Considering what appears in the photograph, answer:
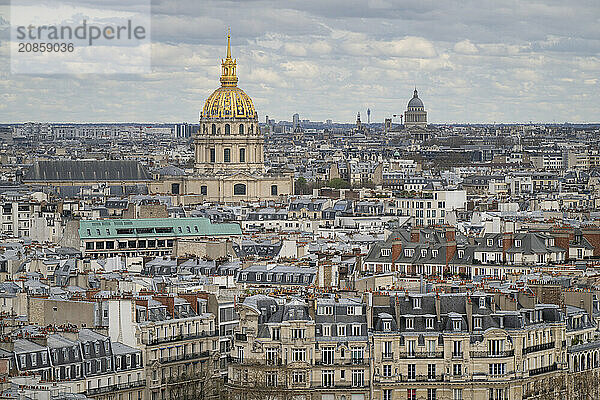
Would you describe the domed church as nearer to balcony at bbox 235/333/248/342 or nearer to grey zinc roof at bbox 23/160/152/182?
grey zinc roof at bbox 23/160/152/182

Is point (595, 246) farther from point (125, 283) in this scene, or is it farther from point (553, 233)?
point (125, 283)

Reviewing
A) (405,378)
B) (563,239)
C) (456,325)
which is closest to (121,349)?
(405,378)

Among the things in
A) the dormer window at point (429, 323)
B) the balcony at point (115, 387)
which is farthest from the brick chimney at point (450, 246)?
the balcony at point (115, 387)

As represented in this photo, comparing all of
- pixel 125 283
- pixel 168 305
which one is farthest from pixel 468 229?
pixel 168 305

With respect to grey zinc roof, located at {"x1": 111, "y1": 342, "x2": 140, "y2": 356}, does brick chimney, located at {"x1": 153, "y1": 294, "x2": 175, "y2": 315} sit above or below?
above

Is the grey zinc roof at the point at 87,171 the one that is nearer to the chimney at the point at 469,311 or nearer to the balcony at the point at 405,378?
the chimney at the point at 469,311

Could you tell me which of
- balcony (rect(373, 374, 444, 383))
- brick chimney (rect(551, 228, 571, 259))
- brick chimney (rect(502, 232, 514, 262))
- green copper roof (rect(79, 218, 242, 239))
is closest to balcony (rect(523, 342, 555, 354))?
balcony (rect(373, 374, 444, 383))

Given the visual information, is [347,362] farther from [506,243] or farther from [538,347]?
[506,243]
